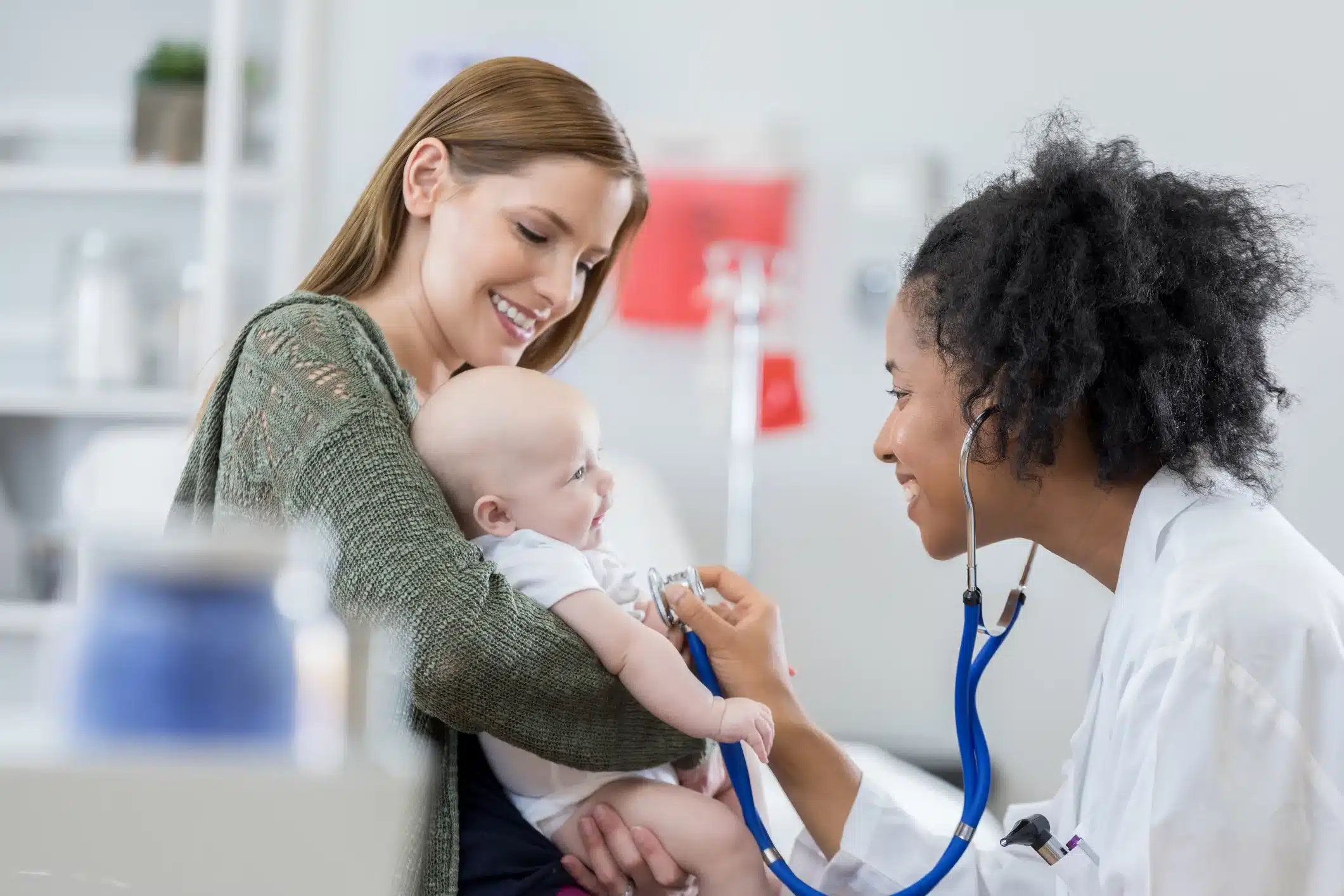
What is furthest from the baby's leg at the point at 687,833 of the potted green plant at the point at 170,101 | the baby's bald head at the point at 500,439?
the potted green plant at the point at 170,101

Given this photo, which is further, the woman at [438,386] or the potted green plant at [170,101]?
the potted green plant at [170,101]

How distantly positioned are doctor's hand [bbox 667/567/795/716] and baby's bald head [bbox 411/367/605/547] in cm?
16

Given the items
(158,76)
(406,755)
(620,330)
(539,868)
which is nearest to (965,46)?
(620,330)

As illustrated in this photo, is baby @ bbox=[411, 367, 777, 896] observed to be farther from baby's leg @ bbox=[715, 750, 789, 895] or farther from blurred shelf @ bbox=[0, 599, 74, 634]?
blurred shelf @ bbox=[0, 599, 74, 634]

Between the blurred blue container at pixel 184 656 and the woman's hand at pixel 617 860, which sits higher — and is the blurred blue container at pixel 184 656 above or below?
above

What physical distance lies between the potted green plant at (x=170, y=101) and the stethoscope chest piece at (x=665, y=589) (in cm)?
234

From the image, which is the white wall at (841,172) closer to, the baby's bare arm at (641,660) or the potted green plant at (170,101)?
the potted green plant at (170,101)

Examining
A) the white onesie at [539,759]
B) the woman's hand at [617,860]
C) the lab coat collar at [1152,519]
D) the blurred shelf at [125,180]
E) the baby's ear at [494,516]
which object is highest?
the blurred shelf at [125,180]

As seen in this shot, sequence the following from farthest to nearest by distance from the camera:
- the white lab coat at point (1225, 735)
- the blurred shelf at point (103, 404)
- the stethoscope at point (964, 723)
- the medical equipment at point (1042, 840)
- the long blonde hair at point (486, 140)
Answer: the blurred shelf at point (103, 404), the long blonde hair at point (486, 140), the stethoscope at point (964, 723), the medical equipment at point (1042, 840), the white lab coat at point (1225, 735)

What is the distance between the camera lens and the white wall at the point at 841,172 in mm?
3232

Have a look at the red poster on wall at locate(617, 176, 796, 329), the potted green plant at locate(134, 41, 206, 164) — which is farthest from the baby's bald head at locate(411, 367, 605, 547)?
the potted green plant at locate(134, 41, 206, 164)

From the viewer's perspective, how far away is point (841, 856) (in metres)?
1.36

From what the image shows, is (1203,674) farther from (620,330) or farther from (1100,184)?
(620,330)

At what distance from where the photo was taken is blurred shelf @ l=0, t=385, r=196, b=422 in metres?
3.09
